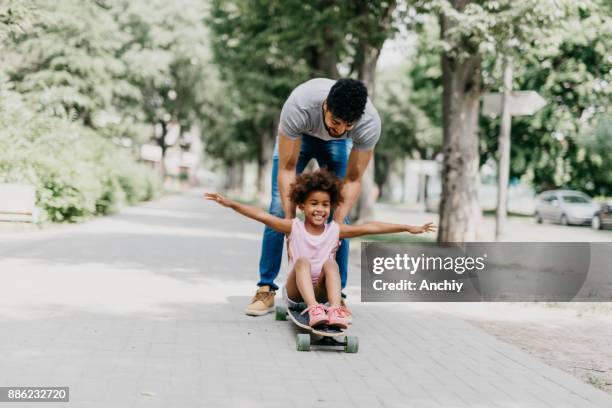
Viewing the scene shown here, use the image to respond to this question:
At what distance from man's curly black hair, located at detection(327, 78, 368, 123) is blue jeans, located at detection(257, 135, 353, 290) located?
1086mm

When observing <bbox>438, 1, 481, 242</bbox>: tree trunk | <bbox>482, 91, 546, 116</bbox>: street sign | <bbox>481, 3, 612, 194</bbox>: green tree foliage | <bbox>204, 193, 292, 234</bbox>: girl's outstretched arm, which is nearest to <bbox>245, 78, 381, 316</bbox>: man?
<bbox>204, 193, 292, 234</bbox>: girl's outstretched arm

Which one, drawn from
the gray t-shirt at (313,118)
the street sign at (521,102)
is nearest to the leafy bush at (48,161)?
the street sign at (521,102)

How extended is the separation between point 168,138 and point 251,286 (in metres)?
44.0

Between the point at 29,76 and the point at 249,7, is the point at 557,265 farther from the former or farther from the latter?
the point at 29,76

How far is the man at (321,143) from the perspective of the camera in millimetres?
5012

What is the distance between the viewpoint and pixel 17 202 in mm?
12852

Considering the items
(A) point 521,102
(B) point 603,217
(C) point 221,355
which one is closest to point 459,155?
(A) point 521,102

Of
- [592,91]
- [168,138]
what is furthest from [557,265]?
[168,138]

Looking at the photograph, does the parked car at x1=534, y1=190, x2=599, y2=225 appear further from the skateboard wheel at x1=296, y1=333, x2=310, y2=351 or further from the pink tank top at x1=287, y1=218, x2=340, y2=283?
the skateboard wheel at x1=296, y1=333, x2=310, y2=351

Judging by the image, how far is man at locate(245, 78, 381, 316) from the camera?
5.01 meters

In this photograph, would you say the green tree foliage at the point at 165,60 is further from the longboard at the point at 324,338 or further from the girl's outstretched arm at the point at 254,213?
the longboard at the point at 324,338

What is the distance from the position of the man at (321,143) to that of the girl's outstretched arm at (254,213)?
0.25 metres

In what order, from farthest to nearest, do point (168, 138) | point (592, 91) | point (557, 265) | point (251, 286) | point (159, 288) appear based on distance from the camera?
point (168, 138) < point (592, 91) < point (557, 265) < point (251, 286) < point (159, 288)

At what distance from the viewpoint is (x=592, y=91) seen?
31.1 m
